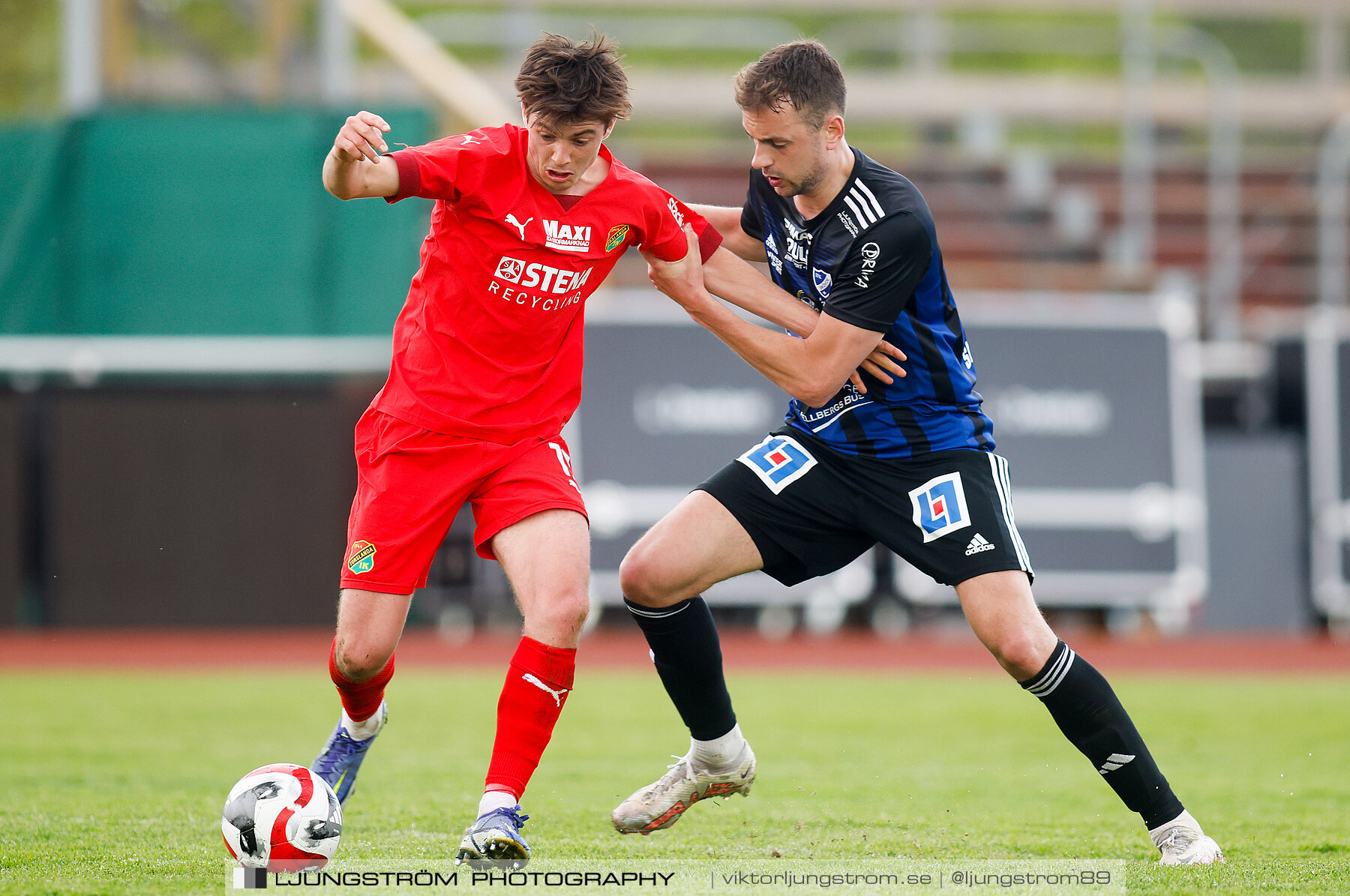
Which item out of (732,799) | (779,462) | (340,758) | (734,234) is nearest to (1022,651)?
(779,462)

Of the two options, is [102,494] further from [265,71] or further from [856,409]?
[856,409]

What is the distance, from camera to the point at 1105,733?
4.53 metres

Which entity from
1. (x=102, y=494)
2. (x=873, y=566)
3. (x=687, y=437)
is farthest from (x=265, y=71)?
(x=873, y=566)

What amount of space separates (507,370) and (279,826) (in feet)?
5.20

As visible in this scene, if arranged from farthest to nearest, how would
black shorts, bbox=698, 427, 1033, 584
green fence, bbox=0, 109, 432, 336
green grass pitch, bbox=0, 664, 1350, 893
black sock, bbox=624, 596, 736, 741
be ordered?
green fence, bbox=0, 109, 432, 336 < black sock, bbox=624, 596, 736, 741 < black shorts, bbox=698, 427, 1033, 584 < green grass pitch, bbox=0, 664, 1350, 893

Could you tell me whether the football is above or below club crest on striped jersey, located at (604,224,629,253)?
below

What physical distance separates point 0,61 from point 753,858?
11.4 m

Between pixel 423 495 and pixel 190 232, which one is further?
pixel 190 232

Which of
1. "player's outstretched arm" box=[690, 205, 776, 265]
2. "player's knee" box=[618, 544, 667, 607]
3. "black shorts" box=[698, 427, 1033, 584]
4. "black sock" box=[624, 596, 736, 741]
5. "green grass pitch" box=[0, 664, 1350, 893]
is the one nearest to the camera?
"green grass pitch" box=[0, 664, 1350, 893]

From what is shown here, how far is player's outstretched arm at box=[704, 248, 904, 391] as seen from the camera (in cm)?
487

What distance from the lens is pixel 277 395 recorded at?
12.9 metres

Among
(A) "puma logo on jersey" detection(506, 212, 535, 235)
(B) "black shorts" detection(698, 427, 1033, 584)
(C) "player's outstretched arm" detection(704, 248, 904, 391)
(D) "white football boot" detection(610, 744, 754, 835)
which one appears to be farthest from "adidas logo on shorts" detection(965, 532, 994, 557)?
(A) "puma logo on jersey" detection(506, 212, 535, 235)

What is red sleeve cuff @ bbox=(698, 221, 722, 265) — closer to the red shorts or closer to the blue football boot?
the red shorts

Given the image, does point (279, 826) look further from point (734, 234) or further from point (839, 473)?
point (734, 234)
